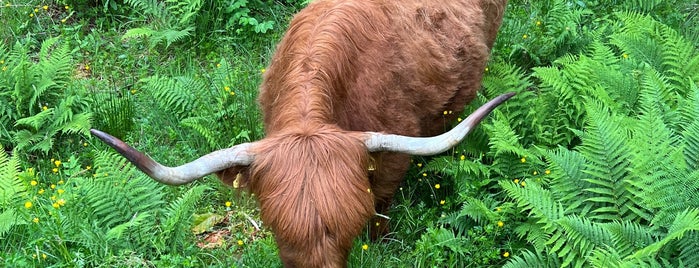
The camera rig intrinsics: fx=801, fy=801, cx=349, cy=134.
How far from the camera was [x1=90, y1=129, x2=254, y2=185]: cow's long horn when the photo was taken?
4.38 metres

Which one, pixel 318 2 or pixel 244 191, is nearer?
pixel 244 191

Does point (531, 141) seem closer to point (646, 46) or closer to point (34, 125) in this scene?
point (646, 46)

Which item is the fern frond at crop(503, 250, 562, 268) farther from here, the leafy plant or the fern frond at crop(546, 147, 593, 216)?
the leafy plant

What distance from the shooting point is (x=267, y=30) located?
8938 millimetres

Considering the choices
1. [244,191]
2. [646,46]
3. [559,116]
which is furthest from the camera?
[646,46]

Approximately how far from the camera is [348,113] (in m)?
5.79

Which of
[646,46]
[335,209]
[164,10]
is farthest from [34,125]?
[646,46]

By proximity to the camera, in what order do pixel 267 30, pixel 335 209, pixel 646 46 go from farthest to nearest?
pixel 267 30
pixel 646 46
pixel 335 209

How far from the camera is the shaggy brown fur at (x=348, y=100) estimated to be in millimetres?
4676

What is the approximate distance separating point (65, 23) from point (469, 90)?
502 centimetres

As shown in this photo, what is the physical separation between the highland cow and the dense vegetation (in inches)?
22.0

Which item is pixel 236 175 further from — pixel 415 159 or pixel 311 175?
pixel 415 159

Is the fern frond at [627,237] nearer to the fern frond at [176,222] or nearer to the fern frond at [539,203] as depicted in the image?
the fern frond at [539,203]

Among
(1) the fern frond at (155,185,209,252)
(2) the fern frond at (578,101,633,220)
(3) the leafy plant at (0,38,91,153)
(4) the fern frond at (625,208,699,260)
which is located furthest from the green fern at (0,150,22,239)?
(4) the fern frond at (625,208,699,260)
